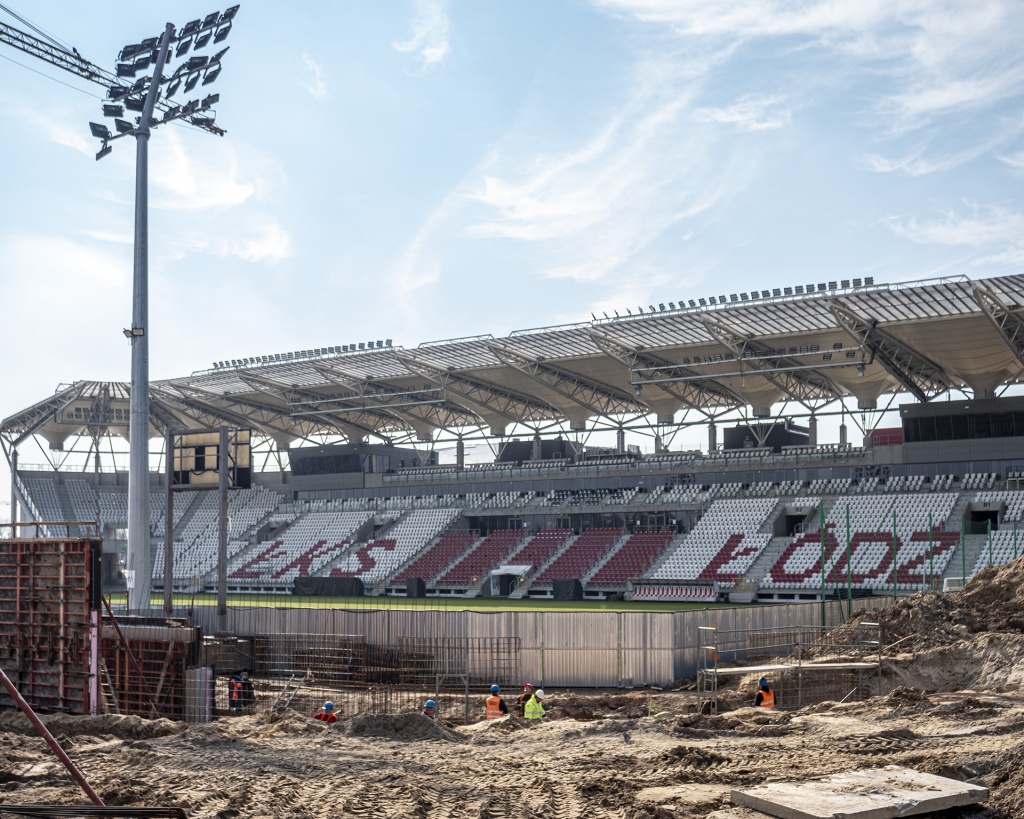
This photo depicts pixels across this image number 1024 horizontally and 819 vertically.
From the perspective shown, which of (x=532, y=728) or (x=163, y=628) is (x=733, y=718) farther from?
(x=163, y=628)

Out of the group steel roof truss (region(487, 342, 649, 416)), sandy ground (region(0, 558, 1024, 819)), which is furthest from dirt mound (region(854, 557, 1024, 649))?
Answer: steel roof truss (region(487, 342, 649, 416))

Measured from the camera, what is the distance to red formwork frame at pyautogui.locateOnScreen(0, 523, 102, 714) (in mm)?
18922

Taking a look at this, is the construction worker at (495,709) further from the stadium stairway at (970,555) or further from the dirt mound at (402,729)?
the stadium stairway at (970,555)

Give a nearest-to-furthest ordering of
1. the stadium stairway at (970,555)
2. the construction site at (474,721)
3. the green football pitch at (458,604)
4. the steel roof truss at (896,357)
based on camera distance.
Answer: the construction site at (474,721), the stadium stairway at (970,555), the green football pitch at (458,604), the steel roof truss at (896,357)

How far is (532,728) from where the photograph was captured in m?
17.2

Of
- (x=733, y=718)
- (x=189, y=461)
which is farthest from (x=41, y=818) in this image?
(x=189, y=461)

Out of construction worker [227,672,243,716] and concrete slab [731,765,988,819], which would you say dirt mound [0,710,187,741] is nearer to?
construction worker [227,672,243,716]

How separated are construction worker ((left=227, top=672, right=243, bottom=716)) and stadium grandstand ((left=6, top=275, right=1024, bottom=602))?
24058 millimetres

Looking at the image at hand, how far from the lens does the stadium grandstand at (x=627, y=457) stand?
4800cm

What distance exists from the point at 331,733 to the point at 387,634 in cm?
931

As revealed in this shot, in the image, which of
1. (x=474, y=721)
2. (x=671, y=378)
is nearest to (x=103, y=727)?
(x=474, y=721)

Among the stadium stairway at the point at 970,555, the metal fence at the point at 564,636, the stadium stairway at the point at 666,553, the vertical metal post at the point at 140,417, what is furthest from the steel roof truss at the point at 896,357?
the vertical metal post at the point at 140,417

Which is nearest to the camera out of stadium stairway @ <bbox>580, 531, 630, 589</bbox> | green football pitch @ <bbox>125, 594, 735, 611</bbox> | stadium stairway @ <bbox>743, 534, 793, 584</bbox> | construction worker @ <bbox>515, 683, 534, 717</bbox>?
construction worker @ <bbox>515, 683, 534, 717</bbox>

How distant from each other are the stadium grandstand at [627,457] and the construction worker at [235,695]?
2406 cm
